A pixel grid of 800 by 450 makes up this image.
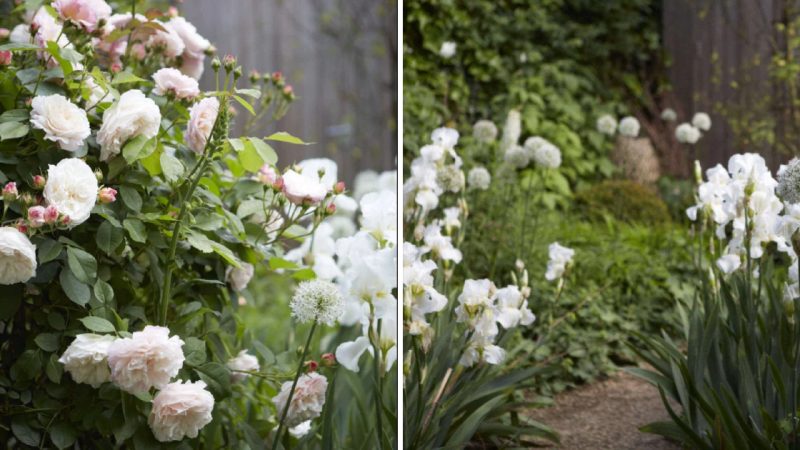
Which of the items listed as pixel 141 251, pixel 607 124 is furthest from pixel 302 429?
pixel 607 124

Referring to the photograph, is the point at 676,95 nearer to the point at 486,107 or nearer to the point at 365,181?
the point at 486,107

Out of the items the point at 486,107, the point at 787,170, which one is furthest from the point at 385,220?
the point at 486,107

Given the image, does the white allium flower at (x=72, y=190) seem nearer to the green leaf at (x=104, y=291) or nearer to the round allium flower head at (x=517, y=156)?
the green leaf at (x=104, y=291)

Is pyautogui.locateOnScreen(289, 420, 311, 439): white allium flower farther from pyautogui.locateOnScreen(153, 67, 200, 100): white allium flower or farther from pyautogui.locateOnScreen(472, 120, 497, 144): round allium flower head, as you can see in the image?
pyautogui.locateOnScreen(472, 120, 497, 144): round allium flower head

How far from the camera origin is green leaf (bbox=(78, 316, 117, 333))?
0.96 metres

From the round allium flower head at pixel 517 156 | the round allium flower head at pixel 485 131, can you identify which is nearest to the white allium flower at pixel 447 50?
the round allium flower head at pixel 485 131

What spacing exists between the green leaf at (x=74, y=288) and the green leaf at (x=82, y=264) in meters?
0.01

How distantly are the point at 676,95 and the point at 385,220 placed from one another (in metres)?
2.95

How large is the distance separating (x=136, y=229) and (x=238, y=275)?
0.74ft

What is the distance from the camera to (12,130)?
40.0 inches

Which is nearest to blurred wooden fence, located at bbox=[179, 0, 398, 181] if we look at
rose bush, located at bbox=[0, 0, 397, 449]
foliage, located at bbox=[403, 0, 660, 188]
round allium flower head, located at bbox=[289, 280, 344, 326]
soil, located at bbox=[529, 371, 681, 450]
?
foliage, located at bbox=[403, 0, 660, 188]

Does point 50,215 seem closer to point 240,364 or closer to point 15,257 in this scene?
point 15,257

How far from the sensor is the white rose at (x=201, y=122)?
3.57ft

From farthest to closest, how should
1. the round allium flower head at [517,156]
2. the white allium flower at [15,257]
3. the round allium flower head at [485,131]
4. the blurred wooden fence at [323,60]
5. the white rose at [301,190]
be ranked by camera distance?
1. the round allium flower head at [485,131]
2. the round allium flower head at [517,156]
3. the blurred wooden fence at [323,60]
4. the white rose at [301,190]
5. the white allium flower at [15,257]
